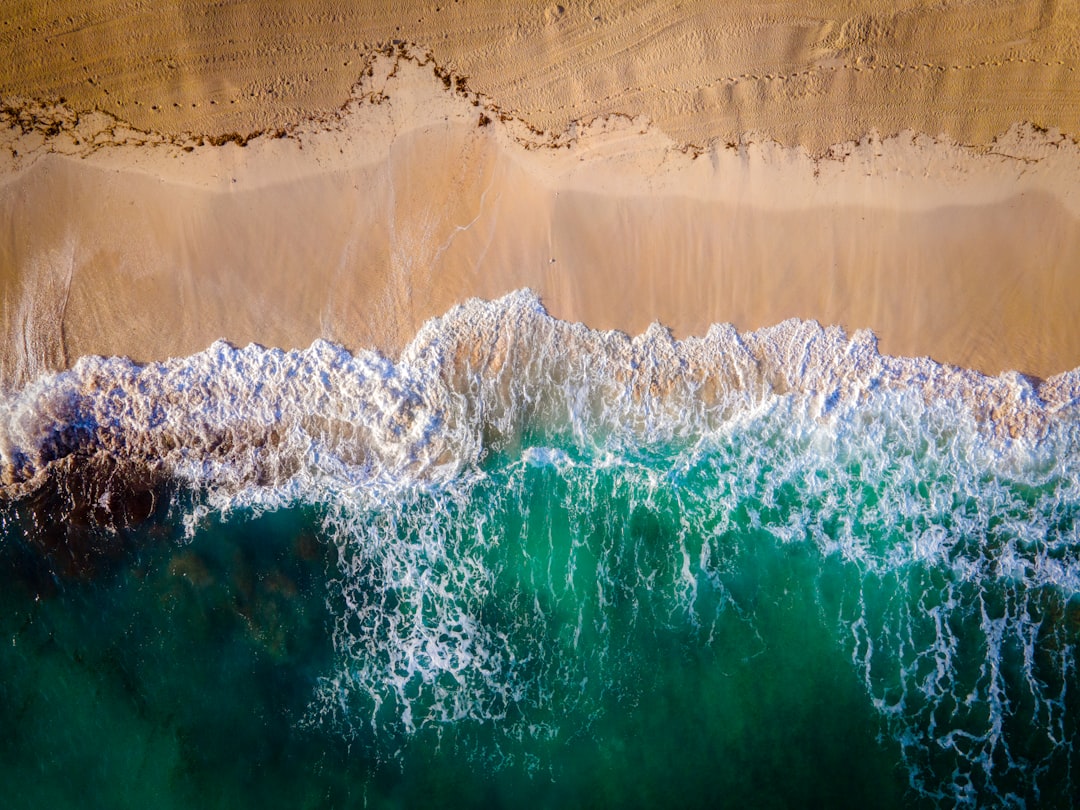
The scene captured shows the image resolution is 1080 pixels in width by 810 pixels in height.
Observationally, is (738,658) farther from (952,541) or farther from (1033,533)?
(1033,533)

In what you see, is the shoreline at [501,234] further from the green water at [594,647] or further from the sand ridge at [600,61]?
the green water at [594,647]

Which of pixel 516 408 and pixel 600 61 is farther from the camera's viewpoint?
pixel 516 408

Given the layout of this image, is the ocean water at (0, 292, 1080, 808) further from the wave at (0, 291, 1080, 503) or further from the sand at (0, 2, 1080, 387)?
the sand at (0, 2, 1080, 387)

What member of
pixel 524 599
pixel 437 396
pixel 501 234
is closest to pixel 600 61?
pixel 501 234

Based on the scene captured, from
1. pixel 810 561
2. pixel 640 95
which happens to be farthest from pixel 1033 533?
pixel 640 95

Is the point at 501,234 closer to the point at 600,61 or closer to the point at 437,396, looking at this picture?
the point at 437,396

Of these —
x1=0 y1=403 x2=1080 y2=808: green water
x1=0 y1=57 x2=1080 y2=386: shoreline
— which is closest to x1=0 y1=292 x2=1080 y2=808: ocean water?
x1=0 y1=403 x2=1080 y2=808: green water
